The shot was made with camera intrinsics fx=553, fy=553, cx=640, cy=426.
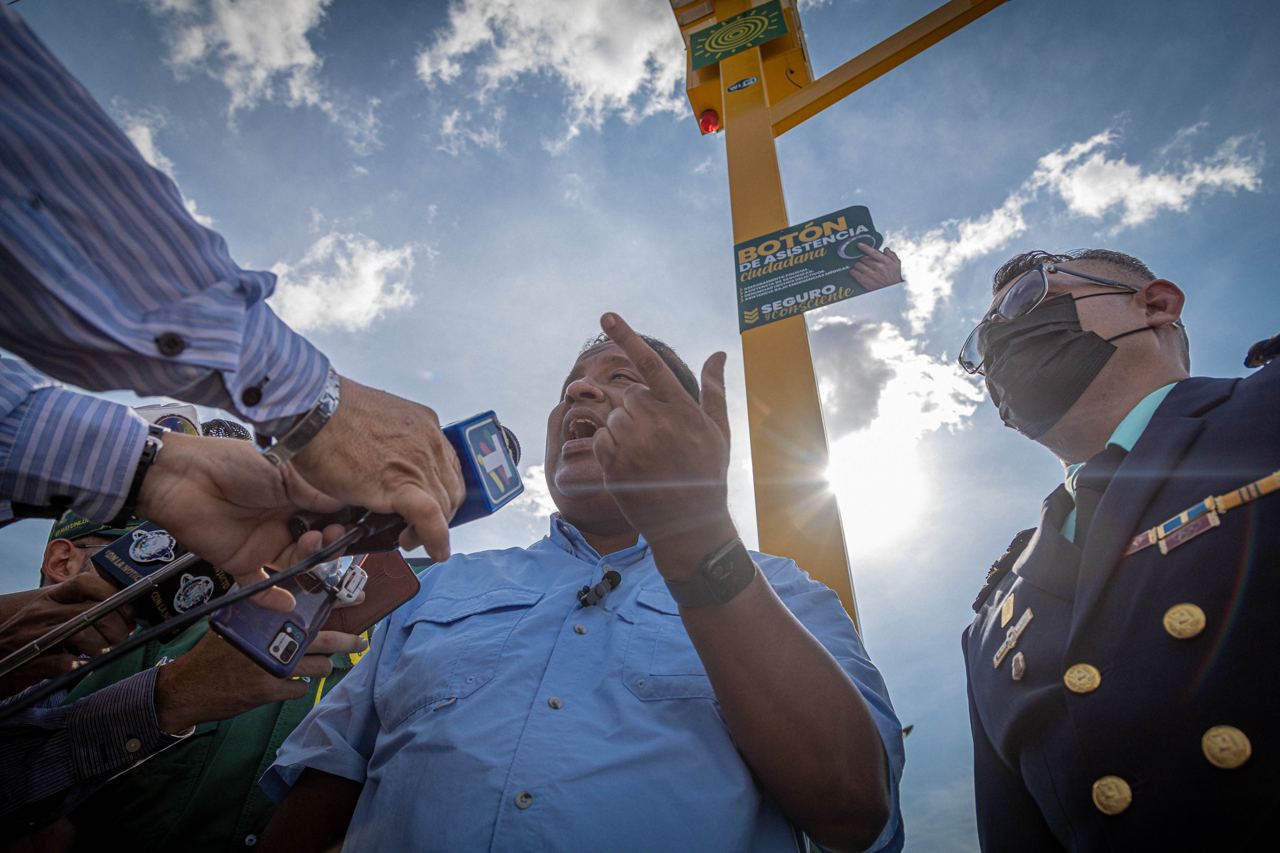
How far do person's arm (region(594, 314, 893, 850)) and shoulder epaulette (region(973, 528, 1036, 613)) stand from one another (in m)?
1.10

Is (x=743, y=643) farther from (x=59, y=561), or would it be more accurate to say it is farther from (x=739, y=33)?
(x=739, y=33)

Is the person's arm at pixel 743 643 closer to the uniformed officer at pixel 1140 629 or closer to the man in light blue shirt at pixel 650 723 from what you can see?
the man in light blue shirt at pixel 650 723

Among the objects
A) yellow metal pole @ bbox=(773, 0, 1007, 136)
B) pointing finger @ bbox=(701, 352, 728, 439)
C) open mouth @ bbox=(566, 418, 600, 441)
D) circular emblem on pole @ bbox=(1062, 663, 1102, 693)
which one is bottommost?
circular emblem on pole @ bbox=(1062, 663, 1102, 693)

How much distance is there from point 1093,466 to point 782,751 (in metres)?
1.22

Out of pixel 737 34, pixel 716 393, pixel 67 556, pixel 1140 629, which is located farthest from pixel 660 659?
pixel 737 34

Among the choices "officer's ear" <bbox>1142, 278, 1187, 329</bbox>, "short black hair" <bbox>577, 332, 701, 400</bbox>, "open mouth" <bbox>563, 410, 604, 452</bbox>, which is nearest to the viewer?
"officer's ear" <bbox>1142, 278, 1187, 329</bbox>

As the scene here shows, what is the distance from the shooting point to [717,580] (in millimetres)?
1175

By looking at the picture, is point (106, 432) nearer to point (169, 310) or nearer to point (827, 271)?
point (169, 310)

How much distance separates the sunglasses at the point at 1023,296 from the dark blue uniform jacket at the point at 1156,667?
27.5 inches

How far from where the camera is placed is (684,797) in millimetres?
1138

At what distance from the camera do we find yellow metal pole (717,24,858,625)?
8.20 feet

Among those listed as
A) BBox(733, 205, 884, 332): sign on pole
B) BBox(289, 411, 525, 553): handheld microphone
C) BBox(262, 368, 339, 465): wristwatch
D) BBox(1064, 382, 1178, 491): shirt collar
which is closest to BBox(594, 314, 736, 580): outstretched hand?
BBox(289, 411, 525, 553): handheld microphone

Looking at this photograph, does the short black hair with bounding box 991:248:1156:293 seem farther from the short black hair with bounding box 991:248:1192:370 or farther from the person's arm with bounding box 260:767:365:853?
the person's arm with bounding box 260:767:365:853

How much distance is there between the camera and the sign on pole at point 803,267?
2.75m
